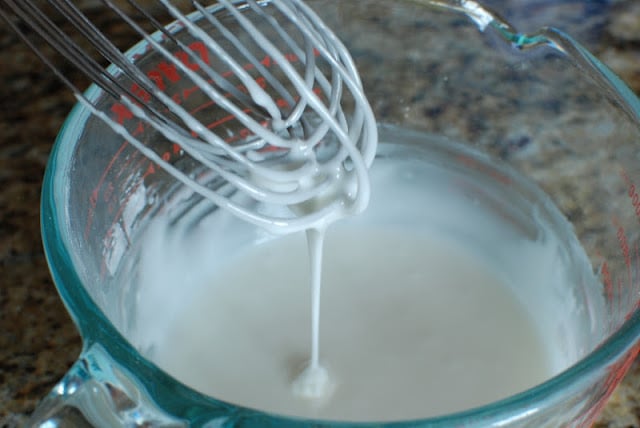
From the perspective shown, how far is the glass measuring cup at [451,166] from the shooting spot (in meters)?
0.49

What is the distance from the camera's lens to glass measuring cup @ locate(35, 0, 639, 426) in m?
0.49

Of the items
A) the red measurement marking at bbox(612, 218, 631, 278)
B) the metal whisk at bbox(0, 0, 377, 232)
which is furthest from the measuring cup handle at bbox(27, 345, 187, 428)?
the red measurement marking at bbox(612, 218, 631, 278)

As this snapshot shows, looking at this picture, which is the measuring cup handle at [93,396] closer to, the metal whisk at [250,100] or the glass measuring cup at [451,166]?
the glass measuring cup at [451,166]

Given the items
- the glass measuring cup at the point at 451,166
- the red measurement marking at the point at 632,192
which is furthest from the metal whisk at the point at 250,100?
the red measurement marking at the point at 632,192

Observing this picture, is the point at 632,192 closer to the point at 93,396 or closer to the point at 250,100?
the point at 250,100

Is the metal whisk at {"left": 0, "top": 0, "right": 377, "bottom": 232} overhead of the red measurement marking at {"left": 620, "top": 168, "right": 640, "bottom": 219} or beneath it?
overhead

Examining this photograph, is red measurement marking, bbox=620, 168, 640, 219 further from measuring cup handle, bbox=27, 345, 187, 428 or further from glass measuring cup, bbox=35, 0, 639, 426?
measuring cup handle, bbox=27, 345, 187, 428

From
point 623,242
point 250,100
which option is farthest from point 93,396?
point 623,242

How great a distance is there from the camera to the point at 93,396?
51cm

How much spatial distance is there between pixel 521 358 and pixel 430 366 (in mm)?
80

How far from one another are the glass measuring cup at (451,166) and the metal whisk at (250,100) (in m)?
0.05

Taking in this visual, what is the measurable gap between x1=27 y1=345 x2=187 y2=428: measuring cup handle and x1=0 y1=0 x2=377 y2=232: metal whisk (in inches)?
4.9

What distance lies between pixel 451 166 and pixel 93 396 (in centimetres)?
50

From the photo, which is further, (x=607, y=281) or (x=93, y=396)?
(x=607, y=281)
